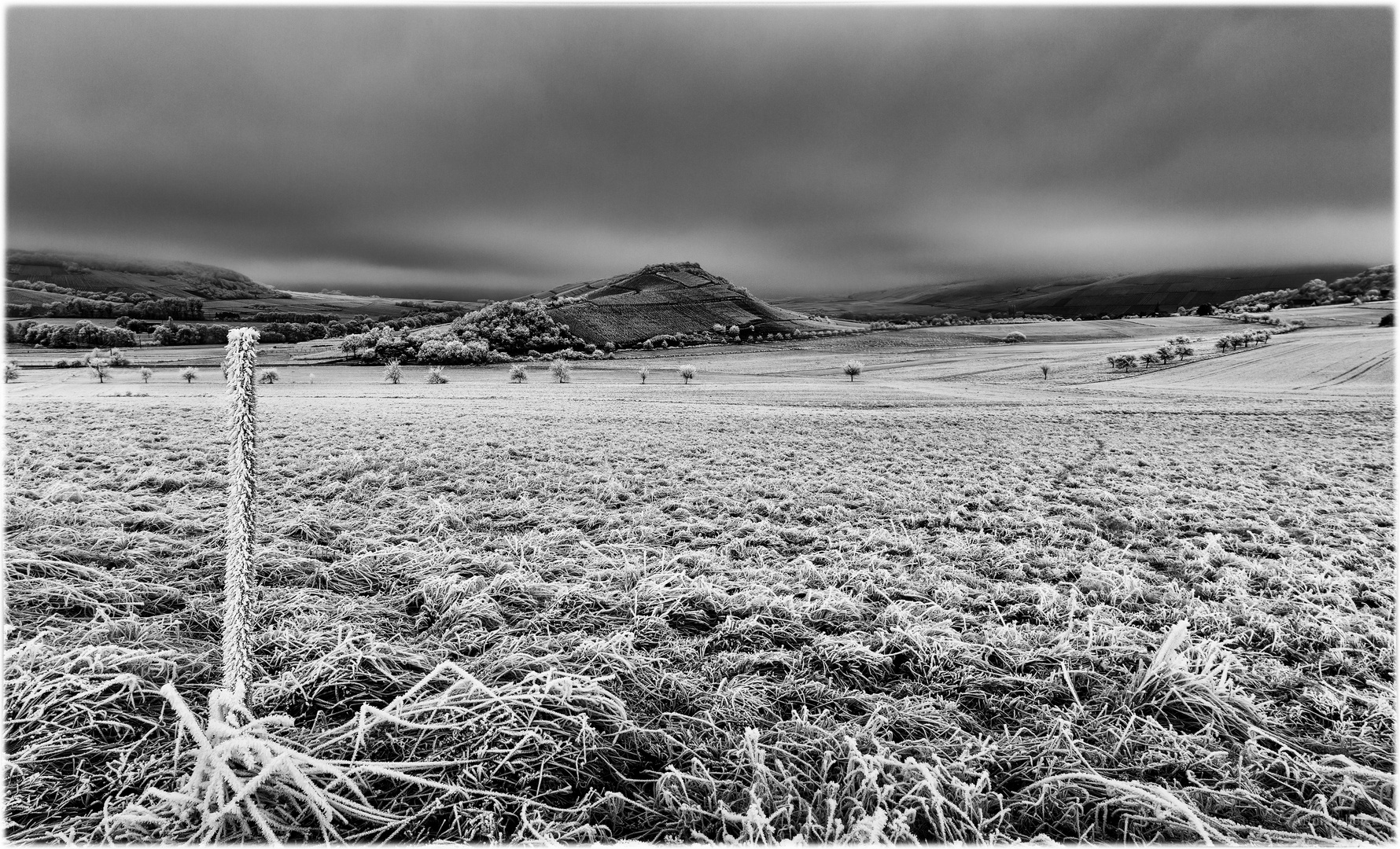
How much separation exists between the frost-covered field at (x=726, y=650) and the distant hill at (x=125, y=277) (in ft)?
165

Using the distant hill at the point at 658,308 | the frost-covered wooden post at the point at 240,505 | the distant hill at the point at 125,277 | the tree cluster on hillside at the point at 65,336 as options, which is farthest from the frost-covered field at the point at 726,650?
the distant hill at the point at 658,308

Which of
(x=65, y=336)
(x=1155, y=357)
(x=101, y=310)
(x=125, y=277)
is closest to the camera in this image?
(x=65, y=336)

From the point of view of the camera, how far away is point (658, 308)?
10100cm

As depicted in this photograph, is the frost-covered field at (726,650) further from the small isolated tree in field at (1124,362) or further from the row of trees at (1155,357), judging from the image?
the small isolated tree in field at (1124,362)

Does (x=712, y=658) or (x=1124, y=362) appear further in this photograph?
(x=1124, y=362)

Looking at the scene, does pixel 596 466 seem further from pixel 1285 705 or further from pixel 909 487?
pixel 1285 705

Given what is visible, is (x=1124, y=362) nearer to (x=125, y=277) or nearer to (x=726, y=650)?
(x=726, y=650)

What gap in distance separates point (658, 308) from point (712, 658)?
101m

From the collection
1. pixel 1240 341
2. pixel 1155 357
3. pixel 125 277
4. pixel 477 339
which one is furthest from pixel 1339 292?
pixel 125 277

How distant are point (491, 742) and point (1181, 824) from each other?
2532mm

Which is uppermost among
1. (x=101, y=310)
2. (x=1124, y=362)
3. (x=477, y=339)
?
(x=101, y=310)

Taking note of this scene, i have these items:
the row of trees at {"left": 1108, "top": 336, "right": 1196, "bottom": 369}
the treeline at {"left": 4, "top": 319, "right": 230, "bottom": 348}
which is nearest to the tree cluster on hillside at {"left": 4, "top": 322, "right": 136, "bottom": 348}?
the treeline at {"left": 4, "top": 319, "right": 230, "bottom": 348}

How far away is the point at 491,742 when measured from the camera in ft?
7.09

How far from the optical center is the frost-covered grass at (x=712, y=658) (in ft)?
6.40
